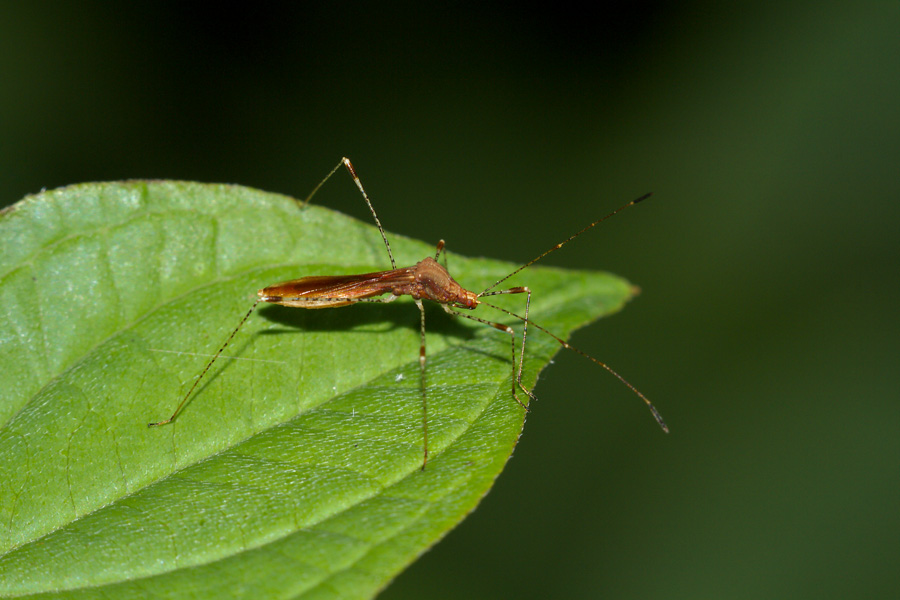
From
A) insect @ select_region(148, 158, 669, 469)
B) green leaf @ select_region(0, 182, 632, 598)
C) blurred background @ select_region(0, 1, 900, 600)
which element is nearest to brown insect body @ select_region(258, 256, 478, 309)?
insect @ select_region(148, 158, 669, 469)

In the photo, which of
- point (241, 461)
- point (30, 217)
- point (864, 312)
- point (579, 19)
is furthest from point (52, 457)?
point (579, 19)

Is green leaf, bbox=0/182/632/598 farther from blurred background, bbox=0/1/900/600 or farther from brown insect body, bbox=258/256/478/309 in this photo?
blurred background, bbox=0/1/900/600

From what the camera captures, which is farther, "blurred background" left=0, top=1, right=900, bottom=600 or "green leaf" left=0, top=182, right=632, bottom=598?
"blurred background" left=0, top=1, right=900, bottom=600

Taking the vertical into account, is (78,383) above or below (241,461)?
above

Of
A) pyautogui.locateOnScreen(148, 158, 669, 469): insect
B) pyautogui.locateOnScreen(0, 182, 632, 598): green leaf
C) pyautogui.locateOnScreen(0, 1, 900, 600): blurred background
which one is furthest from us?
pyautogui.locateOnScreen(0, 1, 900, 600): blurred background

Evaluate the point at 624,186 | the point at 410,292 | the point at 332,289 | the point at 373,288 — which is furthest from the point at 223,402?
the point at 624,186

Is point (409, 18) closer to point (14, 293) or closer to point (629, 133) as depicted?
point (629, 133)
